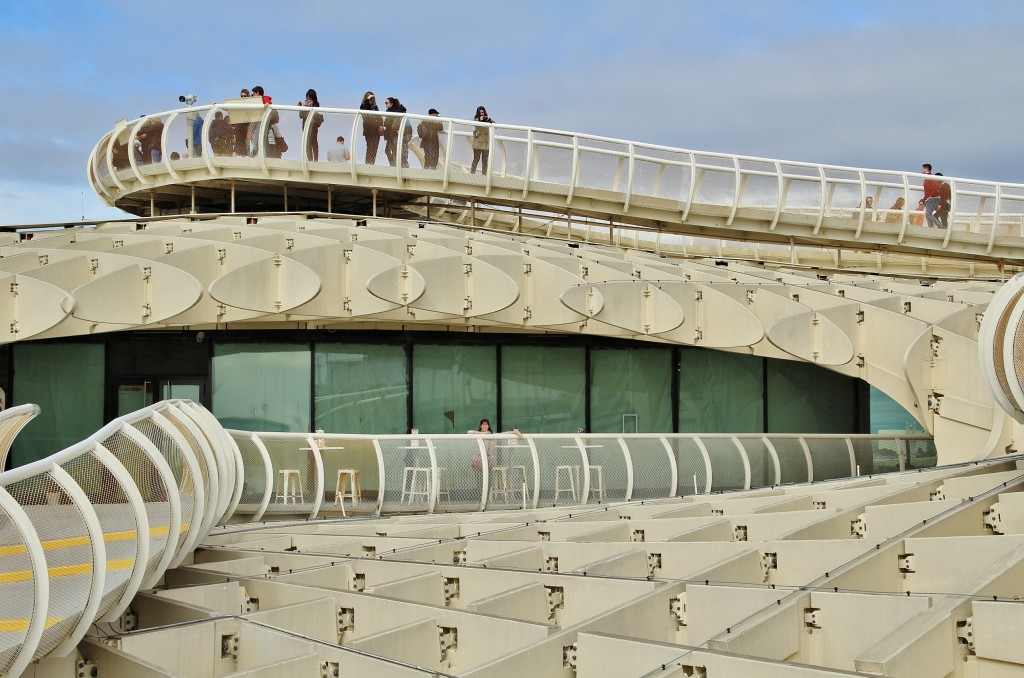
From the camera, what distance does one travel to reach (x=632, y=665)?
833 cm

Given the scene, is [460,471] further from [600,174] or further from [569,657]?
[600,174]

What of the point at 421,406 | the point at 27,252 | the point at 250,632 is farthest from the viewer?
the point at 421,406

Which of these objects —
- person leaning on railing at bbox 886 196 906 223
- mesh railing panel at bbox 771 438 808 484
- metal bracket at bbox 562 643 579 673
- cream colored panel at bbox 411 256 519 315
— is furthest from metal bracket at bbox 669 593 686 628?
person leaning on railing at bbox 886 196 906 223

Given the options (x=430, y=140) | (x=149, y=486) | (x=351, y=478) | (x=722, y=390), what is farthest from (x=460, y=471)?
(x=430, y=140)

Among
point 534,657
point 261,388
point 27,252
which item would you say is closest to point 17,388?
point 27,252

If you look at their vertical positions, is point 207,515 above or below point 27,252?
below

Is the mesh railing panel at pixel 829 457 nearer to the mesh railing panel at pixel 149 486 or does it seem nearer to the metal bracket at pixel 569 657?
the metal bracket at pixel 569 657

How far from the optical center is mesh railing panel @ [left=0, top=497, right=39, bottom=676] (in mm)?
7371

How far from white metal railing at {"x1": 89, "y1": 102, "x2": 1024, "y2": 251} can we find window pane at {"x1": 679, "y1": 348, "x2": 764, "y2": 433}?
204 inches

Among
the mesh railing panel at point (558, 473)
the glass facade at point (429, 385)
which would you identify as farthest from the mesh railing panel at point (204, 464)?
the glass facade at point (429, 385)

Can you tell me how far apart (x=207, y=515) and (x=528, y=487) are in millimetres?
6825

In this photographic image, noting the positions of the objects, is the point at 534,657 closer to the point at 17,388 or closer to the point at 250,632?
the point at 250,632

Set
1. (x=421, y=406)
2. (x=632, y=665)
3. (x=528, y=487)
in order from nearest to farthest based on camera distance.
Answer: (x=632, y=665)
(x=528, y=487)
(x=421, y=406)

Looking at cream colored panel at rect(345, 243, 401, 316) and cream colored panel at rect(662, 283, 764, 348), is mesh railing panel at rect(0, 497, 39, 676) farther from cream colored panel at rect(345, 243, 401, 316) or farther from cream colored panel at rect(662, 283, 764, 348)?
cream colored panel at rect(662, 283, 764, 348)
